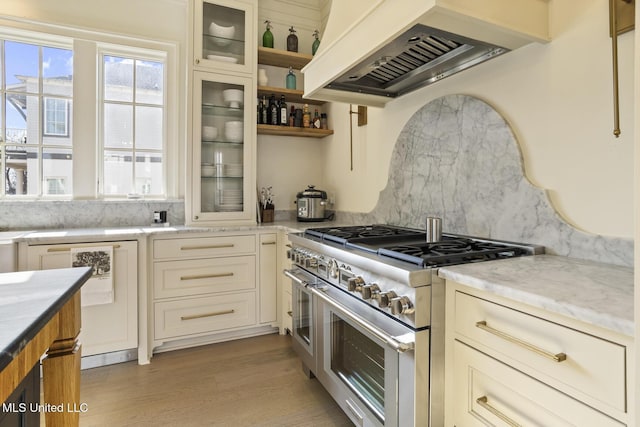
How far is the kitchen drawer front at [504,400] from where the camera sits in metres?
0.76

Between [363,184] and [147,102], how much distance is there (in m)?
2.01

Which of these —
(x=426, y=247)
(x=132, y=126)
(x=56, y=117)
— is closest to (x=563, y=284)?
(x=426, y=247)

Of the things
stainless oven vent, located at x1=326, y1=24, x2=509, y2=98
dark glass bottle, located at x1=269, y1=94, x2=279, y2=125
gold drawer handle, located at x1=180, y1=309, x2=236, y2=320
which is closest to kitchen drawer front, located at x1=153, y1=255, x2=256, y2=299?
gold drawer handle, located at x1=180, y1=309, x2=236, y2=320

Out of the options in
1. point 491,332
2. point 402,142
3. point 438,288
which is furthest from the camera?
point 402,142

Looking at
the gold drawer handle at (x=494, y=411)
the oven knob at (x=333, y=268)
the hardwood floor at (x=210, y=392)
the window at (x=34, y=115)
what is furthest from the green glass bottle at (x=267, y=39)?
the gold drawer handle at (x=494, y=411)

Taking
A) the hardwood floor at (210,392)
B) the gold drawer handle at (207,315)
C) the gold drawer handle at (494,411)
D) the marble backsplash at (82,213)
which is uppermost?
the marble backsplash at (82,213)

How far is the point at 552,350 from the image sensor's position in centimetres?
79

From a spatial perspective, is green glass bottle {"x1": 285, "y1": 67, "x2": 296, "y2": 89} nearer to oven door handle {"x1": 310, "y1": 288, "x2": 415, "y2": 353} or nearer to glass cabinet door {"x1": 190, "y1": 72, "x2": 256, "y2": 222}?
glass cabinet door {"x1": 190, "y1": 72, "x2": 256, "y2": 222}

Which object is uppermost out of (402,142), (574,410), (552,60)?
(552,60)

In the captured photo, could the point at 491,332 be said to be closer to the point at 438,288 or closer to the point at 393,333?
the point at 438,288

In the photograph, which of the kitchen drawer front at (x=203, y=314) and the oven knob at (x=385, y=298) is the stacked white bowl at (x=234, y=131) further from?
the oven knob at (x=385, y=298)

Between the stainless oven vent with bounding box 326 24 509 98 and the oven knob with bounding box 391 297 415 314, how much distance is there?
1000mm

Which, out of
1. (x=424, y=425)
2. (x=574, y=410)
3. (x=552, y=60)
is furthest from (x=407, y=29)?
(x=424, y=425)

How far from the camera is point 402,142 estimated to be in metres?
2.18
